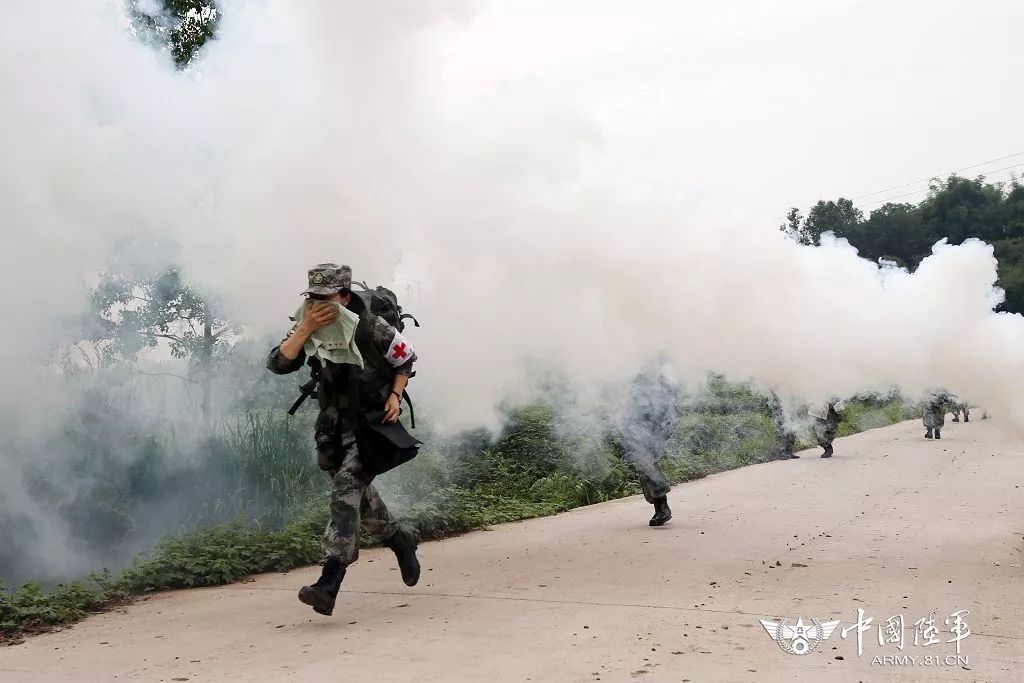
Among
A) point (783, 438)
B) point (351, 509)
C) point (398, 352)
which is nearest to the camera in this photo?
point (351, 509)

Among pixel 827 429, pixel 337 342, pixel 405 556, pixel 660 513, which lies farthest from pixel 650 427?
pixel 827 429

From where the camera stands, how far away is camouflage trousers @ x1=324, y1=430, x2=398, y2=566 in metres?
5.27

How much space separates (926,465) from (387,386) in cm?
953

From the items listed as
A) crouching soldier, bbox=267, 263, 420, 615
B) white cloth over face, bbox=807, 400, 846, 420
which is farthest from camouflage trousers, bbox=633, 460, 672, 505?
white cloth over face, bbox=807, 400, 846, 420

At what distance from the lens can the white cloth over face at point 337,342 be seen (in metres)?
5.35

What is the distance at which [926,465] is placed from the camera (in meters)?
12.8

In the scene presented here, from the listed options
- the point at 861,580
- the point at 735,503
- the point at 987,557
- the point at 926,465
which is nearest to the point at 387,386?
the point at 861,580

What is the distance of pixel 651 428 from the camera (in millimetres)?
8352

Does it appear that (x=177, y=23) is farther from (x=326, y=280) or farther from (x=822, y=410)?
(x=822, y=410)

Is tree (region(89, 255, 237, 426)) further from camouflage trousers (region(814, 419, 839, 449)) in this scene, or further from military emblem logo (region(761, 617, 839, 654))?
camouflage trousers (region(814, 419, 839, 449))

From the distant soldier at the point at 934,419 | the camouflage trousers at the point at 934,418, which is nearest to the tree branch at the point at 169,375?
the distant soldier at the point at 934,419

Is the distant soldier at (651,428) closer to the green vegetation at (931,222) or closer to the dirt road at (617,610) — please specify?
the dirt road at (617,610)

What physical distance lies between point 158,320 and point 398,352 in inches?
119

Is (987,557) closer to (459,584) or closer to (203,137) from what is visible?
(459,584)
